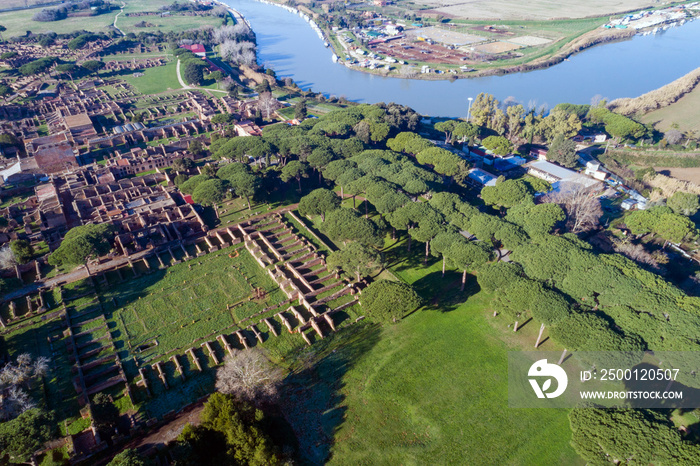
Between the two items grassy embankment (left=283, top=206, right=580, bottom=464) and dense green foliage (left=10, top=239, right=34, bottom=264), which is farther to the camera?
Answer: dense green foliage (left=10, top=239, right=34, bottom=264)

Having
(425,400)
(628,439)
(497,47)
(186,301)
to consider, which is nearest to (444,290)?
(425,400)

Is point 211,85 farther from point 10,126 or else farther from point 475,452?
point 475,452

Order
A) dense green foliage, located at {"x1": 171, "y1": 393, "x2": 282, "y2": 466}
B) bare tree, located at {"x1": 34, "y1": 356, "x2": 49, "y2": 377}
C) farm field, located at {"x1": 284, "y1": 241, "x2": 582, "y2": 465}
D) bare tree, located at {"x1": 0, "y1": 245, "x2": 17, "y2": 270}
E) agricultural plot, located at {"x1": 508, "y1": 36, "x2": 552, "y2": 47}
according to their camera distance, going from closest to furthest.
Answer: dense green foliage, located at {"x1": 171, "y1": 393, "x2": 282, "y2": 466} < farm field, located at {"x1": 284, "y1": 241, "x2": 582, "y2": 465} < bare tree, located at {"x1": 34, "y1": 356, "x2": 49, "y2": 377} < bare tree, located at {"x1": 0, "y1": 245, "x2": 17, "y2": 270} < agricultural plot, located at {"x1": 508, "y1": 36, "x2": 552, "y2": 47}

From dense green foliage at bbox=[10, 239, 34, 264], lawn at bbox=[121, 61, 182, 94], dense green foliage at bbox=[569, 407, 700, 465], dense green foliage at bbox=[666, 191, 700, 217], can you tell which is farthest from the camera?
lawn at bbox=[121, 61, 182, 94]

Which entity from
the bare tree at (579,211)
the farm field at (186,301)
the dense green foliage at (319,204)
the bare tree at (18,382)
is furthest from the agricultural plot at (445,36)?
the bare tree at (18,382)

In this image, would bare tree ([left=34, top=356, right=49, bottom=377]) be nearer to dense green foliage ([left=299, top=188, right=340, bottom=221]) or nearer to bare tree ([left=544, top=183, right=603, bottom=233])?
dense green foliage ([left=299, top=188, right=340, bottom=221])

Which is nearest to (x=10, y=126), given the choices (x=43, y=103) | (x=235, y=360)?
(x=43, y=103)

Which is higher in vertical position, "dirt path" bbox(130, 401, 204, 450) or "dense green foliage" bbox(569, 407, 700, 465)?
"dense green foliage" bbox(569, 407, 700, 465)

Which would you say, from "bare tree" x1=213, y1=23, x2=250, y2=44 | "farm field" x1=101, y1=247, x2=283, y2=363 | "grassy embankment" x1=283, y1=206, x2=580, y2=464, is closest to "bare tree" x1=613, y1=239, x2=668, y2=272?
"grassy embankment" x1=283, y1=206, x2=580, y2=464
